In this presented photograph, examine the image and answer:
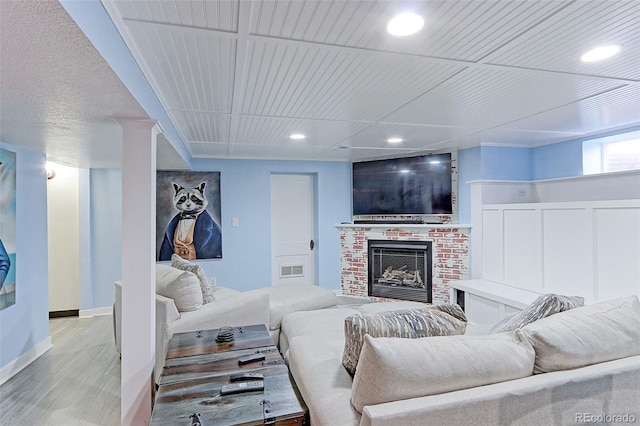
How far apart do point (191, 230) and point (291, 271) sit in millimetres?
1575

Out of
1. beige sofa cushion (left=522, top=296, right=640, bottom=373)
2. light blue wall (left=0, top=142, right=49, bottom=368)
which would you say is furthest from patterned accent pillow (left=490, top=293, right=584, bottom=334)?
light blue wall (left=0, top=142, right=49, bottom=368)

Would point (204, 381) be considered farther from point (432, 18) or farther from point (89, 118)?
point (432, 18)

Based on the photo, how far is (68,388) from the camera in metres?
2.75

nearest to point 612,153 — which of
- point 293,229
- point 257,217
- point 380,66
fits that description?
point 380,66

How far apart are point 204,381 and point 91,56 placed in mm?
1430

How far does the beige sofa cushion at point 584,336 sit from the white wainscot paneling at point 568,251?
1515mm

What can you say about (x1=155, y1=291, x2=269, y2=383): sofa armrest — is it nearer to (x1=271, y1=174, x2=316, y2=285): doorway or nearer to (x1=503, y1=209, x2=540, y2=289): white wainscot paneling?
(x1=271, y1=174, x2=316, y2=285): doorway

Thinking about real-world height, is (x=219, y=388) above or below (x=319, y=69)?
below

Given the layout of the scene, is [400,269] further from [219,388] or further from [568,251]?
[219,388]

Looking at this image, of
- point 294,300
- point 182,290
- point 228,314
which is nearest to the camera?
point 182,290

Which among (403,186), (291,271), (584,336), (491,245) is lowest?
(291,271)

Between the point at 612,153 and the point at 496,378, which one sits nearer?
the point at 496,378

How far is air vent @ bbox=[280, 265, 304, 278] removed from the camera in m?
5.38

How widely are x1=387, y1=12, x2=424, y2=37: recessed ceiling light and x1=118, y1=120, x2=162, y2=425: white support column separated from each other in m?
1.47
